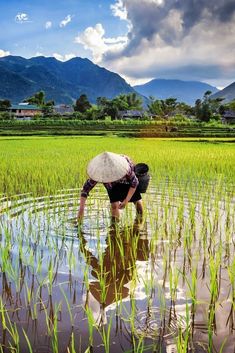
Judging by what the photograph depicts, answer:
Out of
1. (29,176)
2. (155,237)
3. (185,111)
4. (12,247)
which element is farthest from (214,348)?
(185,111)

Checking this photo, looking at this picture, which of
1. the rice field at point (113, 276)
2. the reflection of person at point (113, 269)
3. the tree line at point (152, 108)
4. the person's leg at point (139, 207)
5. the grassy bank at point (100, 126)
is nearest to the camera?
the rice field at point (113, 276)

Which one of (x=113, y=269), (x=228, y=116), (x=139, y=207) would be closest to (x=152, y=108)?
(x=228, y=116)

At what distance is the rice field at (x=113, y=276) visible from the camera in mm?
2010

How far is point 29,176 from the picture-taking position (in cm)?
688

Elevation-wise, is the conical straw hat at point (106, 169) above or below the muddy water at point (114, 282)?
above

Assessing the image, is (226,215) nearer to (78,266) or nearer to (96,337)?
(78,266)

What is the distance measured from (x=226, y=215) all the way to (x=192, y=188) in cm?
152

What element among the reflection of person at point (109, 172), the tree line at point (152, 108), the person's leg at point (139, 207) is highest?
the tree line at point (152, 108)

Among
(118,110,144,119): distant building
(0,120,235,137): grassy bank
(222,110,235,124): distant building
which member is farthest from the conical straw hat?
(118,110,144,119): distant building

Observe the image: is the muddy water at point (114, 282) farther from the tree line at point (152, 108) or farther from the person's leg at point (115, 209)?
the tree line at point (152, 108)

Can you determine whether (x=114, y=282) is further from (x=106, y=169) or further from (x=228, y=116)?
(x=228, y=116)

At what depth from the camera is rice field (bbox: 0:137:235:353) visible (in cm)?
201

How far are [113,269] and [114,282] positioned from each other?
0.15m

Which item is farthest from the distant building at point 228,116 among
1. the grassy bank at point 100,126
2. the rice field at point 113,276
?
the rice field at point 113,276
